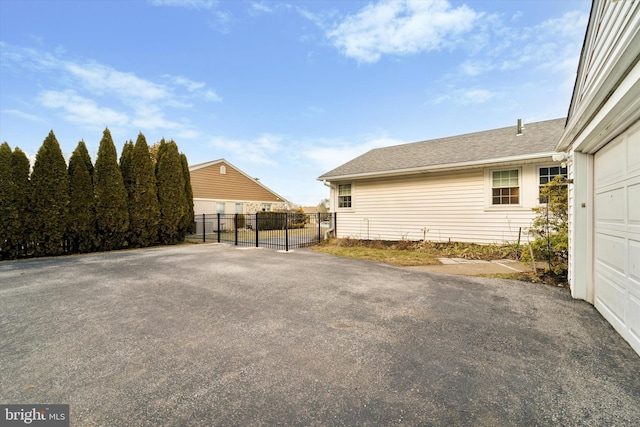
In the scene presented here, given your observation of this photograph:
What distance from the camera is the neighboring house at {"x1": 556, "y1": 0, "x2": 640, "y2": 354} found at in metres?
2.38

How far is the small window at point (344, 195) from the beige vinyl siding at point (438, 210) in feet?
1.28

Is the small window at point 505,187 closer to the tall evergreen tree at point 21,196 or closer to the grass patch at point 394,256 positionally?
the grass patch at point 394,256

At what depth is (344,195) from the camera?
476 inches

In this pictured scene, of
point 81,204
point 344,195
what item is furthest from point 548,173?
point 81,204

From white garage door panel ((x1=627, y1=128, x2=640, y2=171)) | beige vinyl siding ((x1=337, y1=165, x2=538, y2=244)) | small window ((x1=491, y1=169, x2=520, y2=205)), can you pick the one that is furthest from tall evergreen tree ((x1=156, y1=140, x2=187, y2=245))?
white garage door panel ((x1=627, y1=128, x2=640, y2=171))

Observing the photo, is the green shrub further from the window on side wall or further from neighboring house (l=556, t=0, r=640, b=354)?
the window on side wall

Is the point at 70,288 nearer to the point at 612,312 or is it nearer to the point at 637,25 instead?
the point at 637,25

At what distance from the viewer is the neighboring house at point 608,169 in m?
2.38

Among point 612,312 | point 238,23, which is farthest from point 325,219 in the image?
point 612,312

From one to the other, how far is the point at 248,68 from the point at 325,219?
846 centimetres

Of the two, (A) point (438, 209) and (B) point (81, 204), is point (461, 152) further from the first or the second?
(B) point (81, 204)

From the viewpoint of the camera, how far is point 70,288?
16.2 feet

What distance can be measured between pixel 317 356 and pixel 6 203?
Answer: 11.7 meters

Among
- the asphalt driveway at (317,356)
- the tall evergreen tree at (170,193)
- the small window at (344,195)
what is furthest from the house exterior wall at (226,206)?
the asphalt driveway at (317,356)
